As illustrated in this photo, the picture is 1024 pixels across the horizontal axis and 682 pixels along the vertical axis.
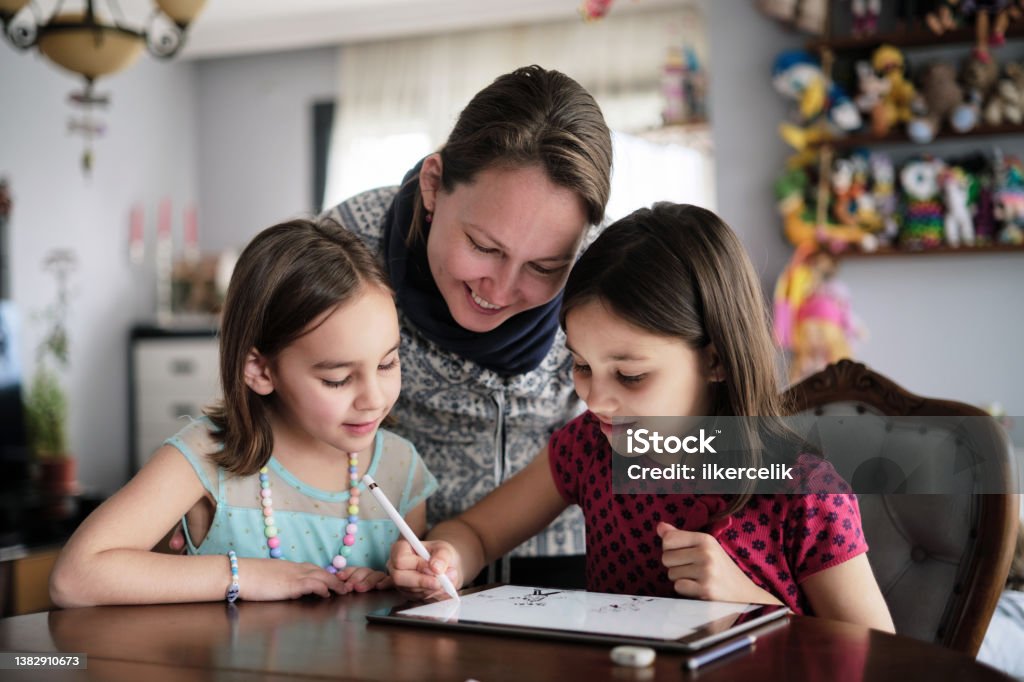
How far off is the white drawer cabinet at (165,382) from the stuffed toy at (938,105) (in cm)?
350

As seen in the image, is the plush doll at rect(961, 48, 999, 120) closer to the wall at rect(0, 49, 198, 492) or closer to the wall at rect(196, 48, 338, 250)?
the wall at rect(196, 48, 338, 250)

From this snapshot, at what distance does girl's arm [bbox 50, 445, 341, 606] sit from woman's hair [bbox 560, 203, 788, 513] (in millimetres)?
447

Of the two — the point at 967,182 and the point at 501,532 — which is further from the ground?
the point at 967,182

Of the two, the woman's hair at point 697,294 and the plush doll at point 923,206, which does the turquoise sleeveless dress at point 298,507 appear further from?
the plush doll at point 923,206

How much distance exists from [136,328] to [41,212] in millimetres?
838

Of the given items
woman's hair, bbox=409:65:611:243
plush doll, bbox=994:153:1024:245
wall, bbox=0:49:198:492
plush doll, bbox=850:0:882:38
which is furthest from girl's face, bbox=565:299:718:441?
wall, bbox=0:49:198:492

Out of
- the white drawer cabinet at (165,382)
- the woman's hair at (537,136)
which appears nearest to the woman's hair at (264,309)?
the woman's hair at (537,136)

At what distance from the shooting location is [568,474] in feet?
4.35

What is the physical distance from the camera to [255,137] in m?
6.08

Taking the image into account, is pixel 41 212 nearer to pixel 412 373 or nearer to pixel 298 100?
pixel 298 100

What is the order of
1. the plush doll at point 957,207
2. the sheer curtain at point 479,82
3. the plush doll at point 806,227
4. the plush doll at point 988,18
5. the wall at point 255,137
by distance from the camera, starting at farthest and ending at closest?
the wall at point 255,137
the sheer curtain at point 479,82
the plush doll at point 806,227
the plush doll at point 957,207
the plush doll at point 988,18

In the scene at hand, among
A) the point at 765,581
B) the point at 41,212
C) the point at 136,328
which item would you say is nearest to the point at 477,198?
the point at 765,581

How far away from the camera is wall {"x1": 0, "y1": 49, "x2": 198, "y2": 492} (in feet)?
15.9

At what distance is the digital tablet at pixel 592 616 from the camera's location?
0.86 m
